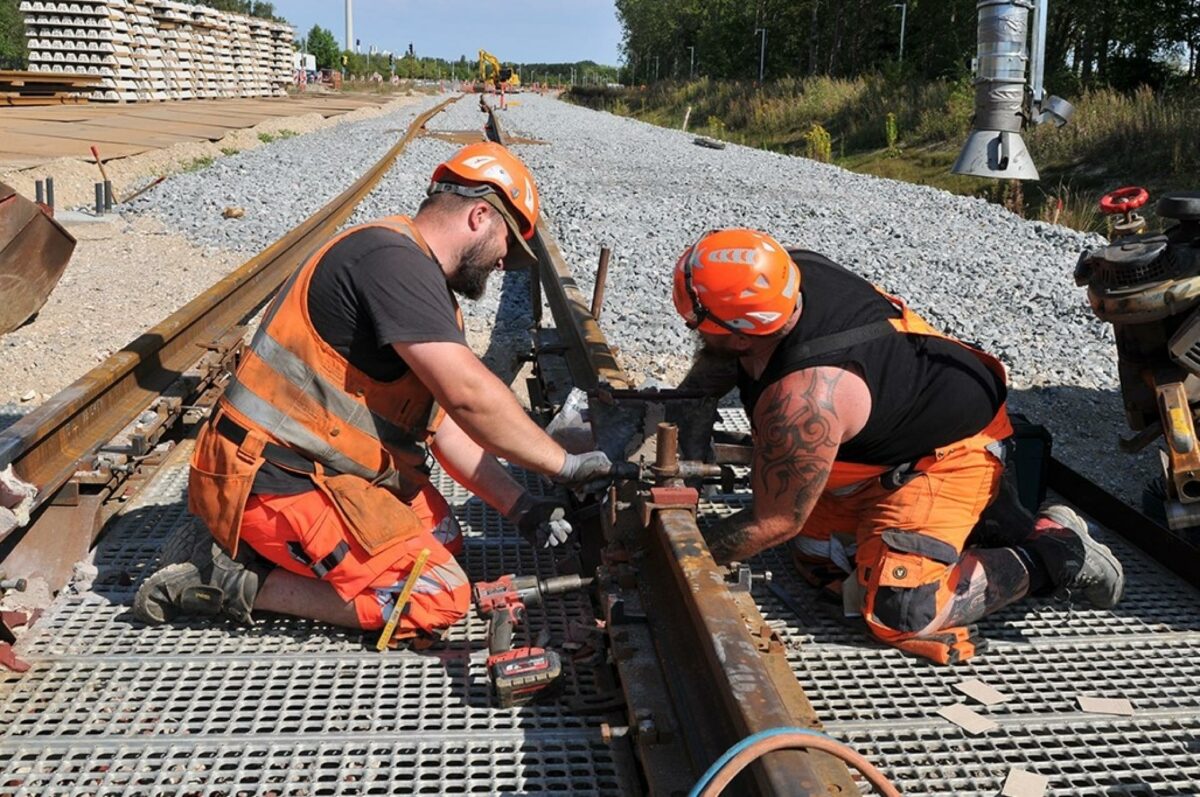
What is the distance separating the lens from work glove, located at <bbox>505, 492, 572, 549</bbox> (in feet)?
11.2

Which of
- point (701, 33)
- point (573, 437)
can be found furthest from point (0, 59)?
point (573, 437)

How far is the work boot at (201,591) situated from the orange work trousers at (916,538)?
1.93 meters

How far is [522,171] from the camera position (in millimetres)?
3391

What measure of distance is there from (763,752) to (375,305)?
1.70 metres

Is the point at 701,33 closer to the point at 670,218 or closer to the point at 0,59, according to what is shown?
the point at 0,59

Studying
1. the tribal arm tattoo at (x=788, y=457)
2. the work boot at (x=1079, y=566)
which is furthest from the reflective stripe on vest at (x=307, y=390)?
the work boot at (x=1079, y=566)

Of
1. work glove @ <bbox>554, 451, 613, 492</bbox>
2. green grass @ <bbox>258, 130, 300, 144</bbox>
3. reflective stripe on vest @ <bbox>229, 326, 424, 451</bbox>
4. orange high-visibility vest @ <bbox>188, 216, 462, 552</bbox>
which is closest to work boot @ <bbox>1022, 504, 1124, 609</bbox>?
work glove @ <bbox>554, 451, 613, 492</bbox>

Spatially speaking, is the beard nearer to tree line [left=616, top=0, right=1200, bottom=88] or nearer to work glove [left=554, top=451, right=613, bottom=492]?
work glove [left=554, top=451, right=613, bottom=492]

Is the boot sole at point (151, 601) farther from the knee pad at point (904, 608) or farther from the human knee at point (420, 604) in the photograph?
the knee pad at point (904, 608)

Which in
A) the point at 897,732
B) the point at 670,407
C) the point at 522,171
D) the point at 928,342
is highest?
the point at 522,171

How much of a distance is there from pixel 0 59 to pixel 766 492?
71.9 metres

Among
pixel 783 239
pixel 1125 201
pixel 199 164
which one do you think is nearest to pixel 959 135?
pixel 783 239

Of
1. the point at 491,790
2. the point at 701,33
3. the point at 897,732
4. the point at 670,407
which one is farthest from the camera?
the point at 701,33

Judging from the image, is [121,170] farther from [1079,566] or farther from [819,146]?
[819,146]
